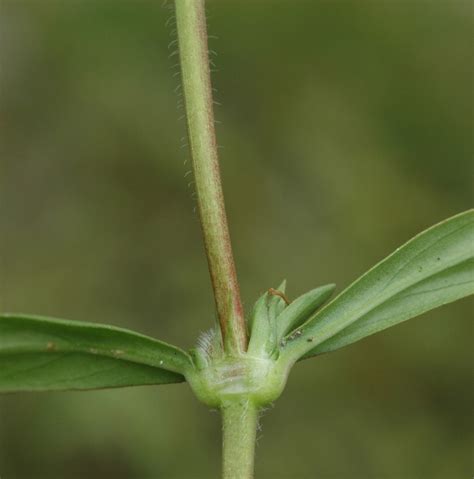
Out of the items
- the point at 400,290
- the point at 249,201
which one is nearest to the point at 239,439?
the point at 400,290

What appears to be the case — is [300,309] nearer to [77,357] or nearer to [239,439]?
[239,439]

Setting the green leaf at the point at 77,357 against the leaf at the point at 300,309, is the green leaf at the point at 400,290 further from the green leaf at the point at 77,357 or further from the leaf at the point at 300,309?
the green leaf at the point at 77,357

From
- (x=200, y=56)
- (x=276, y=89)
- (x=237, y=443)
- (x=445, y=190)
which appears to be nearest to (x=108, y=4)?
(x=276, y=89)

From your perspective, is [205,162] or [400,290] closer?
[205,162]

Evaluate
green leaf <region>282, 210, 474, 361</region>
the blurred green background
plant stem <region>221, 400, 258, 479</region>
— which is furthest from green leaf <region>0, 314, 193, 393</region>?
the blurred green background

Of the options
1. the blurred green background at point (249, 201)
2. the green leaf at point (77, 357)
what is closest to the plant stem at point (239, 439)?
the green leaf at point (77, 357)
